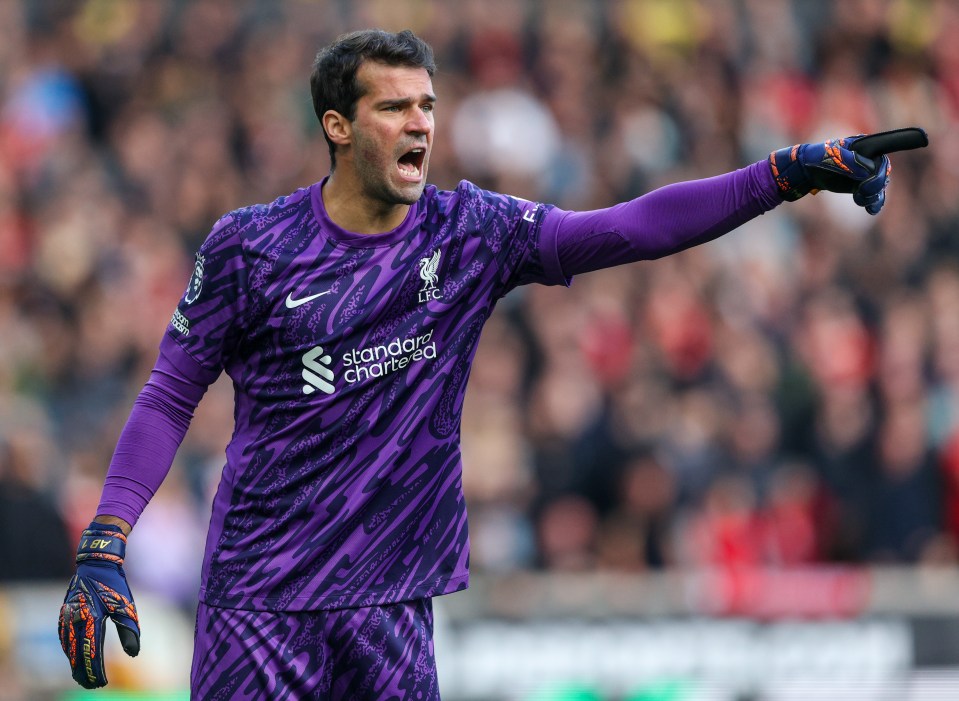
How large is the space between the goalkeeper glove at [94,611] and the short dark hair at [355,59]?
51.8 inches

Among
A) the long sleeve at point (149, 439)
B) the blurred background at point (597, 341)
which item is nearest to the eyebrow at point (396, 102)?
the long sleeve at point (149, 439)

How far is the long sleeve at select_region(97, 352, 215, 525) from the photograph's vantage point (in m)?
4.61

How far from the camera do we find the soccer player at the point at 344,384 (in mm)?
4555

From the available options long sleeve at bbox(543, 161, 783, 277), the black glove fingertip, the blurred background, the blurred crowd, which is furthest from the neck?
the blurred crowd

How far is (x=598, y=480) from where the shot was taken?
10102 mm

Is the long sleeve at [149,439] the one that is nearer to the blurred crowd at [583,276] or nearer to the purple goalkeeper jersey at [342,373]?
the purple goalkeeper jersey at [342,373]

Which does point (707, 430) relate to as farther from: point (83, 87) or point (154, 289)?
point (83, 87)

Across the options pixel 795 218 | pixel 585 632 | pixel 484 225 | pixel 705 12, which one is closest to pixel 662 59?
pixel 705 12

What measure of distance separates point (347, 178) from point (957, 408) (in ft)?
25.1

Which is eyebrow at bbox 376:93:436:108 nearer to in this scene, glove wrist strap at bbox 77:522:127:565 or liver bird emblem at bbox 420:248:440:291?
liver bird emblem at bbox 420:248:440:291

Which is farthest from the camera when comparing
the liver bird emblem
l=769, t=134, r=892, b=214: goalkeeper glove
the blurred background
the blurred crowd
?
the blurred crowd

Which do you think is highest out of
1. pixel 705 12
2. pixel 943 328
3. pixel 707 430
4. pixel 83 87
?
pixel 705 12

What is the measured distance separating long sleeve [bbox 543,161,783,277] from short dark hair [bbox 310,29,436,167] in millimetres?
568

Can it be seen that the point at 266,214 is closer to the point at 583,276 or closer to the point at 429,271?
the point at 429,271
